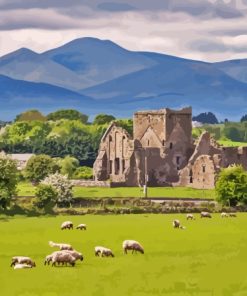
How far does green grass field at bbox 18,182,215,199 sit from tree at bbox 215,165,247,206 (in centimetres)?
1290

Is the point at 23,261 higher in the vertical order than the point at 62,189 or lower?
lower

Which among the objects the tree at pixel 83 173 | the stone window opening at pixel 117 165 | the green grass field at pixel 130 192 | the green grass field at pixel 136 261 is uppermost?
the stone window opening at pixel 117 165

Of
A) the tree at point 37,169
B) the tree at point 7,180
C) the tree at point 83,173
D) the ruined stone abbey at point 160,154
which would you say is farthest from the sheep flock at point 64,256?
the tree at point 83,173

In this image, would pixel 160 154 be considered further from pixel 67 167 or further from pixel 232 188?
pixel 232 188

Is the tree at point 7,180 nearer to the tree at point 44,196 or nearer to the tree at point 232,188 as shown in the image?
the tree at point 44,196

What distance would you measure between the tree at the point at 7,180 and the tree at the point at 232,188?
19.6 meters

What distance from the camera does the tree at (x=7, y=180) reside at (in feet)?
268

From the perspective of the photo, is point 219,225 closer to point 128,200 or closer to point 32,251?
point 32,251

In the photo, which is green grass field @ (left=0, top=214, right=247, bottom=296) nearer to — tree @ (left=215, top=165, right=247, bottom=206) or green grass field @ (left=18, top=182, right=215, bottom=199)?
tree @ (left=215, top=165, right=247, bottom=206)

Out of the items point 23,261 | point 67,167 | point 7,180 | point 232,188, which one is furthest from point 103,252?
point 67,167

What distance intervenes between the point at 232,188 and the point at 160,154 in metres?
40.9

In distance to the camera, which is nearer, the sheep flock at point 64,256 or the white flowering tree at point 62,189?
the sheep flock at point 64,256

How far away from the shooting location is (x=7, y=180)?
83.4m

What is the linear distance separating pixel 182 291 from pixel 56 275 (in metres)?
5.99
